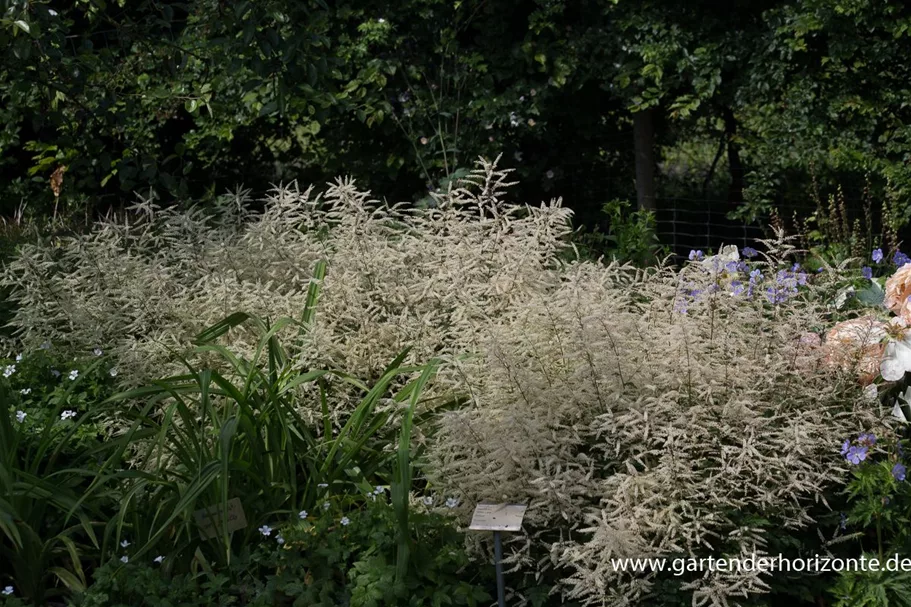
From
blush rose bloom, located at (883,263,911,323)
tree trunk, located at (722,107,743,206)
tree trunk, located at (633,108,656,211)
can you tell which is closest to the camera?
blush rose bloom, located at (883,263,911,323)

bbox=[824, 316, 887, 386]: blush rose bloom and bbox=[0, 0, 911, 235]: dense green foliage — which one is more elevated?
bbox=[0, 0, 911, 235]: dense green foliage

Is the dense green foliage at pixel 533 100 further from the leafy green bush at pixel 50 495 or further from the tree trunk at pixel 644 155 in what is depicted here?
the leafy green bush at pixel 50 495

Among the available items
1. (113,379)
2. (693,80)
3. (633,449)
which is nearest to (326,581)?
(633,449)

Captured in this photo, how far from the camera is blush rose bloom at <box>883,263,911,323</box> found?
125 inches

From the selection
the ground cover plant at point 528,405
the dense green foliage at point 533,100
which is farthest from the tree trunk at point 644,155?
the ground cover plant at point 528,405

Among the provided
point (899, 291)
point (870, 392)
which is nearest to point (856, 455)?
point (870, 392)

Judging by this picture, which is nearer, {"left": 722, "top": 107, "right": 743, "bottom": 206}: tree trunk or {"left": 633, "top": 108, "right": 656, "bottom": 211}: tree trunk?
{"left": 633, "top": 108, "right": 656, "bottom": 211}: tree trunk

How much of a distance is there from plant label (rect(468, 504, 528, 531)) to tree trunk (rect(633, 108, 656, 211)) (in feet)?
13.8

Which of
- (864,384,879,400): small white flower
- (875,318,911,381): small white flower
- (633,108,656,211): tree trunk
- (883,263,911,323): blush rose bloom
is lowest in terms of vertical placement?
(864,384,879,400): small white flower

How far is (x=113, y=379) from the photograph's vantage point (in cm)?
376

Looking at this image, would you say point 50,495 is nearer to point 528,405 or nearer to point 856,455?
point 528,405

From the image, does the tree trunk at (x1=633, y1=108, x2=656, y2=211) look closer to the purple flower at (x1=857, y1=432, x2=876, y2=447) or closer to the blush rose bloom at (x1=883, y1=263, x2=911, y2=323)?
the blush rose bloom at (x1=883, y1=263, x2=911, y2=323)

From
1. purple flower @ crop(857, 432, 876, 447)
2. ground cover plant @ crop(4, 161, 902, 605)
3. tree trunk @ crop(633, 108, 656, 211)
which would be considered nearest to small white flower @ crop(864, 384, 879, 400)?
ground cover plant @ crop(4, 161, 902, 605)

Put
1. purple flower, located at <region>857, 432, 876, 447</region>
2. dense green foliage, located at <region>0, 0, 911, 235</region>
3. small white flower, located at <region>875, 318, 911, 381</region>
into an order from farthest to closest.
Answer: dense green foliage, located at <region>0, 0, 911, 235</region>
small white flower, located at <region>875, 318, 911, 381</region>
purple flower, located at <region>857, 432, 876, 447</region>
